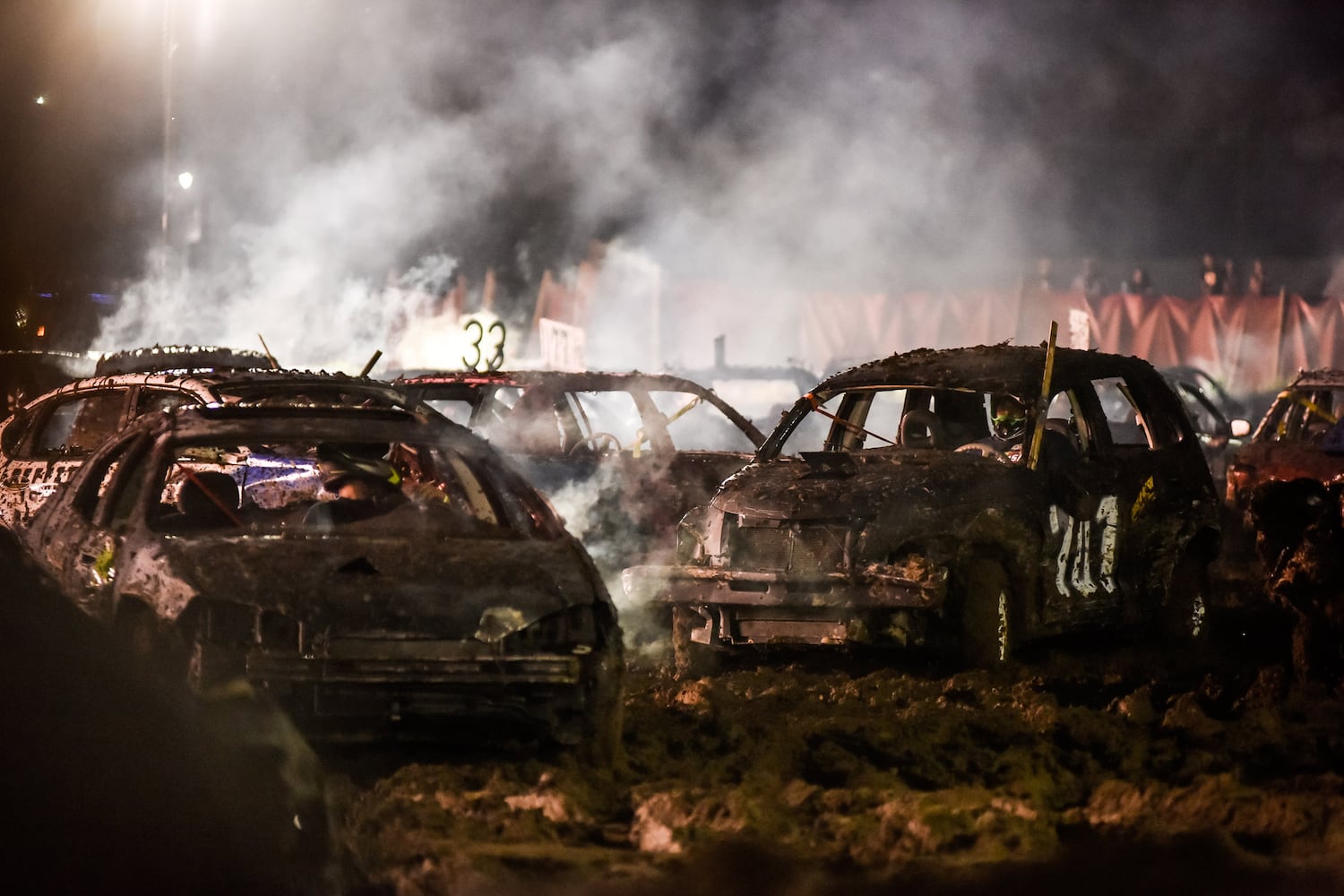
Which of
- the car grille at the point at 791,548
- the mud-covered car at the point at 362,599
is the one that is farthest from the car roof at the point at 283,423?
the car grille at the point at 791,548

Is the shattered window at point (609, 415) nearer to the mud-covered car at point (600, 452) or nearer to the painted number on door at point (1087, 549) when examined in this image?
the mud-covered car at point (600, 452)

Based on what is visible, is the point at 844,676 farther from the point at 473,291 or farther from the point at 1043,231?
the point at 473,291

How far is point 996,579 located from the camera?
754cm

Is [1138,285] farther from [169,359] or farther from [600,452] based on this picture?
[600,452]

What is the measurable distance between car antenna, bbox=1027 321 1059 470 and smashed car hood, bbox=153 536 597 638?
3.07 metres

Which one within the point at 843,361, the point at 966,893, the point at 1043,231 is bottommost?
the point at 966,893

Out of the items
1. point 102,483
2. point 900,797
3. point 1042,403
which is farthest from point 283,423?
point 1042,403

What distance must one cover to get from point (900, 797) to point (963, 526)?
7.50 ft

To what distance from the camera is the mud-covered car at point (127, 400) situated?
370 inches

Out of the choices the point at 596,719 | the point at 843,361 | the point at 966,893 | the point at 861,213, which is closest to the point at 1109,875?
the point at 966,893

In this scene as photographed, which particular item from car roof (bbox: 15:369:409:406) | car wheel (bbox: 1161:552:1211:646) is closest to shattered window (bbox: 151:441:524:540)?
car roof (bbox: 15:369:409:406)

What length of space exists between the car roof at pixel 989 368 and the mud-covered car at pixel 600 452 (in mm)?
1541

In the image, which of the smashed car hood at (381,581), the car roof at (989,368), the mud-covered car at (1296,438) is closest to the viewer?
the smashed car hood at (381,581)

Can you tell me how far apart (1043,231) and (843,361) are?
1072 cm
